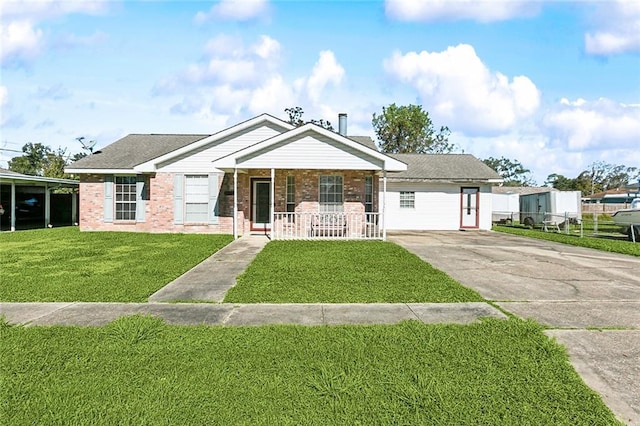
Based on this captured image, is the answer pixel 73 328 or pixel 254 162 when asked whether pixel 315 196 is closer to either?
pixel 254 162

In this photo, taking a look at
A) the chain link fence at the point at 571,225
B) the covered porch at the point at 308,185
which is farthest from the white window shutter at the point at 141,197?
the chain link fence at the point at 571,225

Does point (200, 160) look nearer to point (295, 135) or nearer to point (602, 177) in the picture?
point (295, 135)

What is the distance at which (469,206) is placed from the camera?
20297 millimetres

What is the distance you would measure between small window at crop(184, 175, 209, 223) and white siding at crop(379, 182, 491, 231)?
9547 millimetres

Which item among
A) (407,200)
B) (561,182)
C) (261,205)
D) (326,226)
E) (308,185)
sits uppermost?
(561,182)

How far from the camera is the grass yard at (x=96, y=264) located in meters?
6.18

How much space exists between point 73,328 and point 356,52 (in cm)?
1206

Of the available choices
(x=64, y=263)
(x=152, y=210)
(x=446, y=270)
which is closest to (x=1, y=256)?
(x=64, y=263)

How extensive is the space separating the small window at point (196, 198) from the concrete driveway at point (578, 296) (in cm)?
845

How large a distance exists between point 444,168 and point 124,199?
16395mm

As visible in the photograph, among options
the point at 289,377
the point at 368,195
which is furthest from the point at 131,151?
the point at 289,377

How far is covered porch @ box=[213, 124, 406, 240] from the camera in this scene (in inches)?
528

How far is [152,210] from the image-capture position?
15734 mm

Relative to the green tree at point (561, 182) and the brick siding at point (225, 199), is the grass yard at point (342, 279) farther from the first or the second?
the green tree at point (561, 182)
